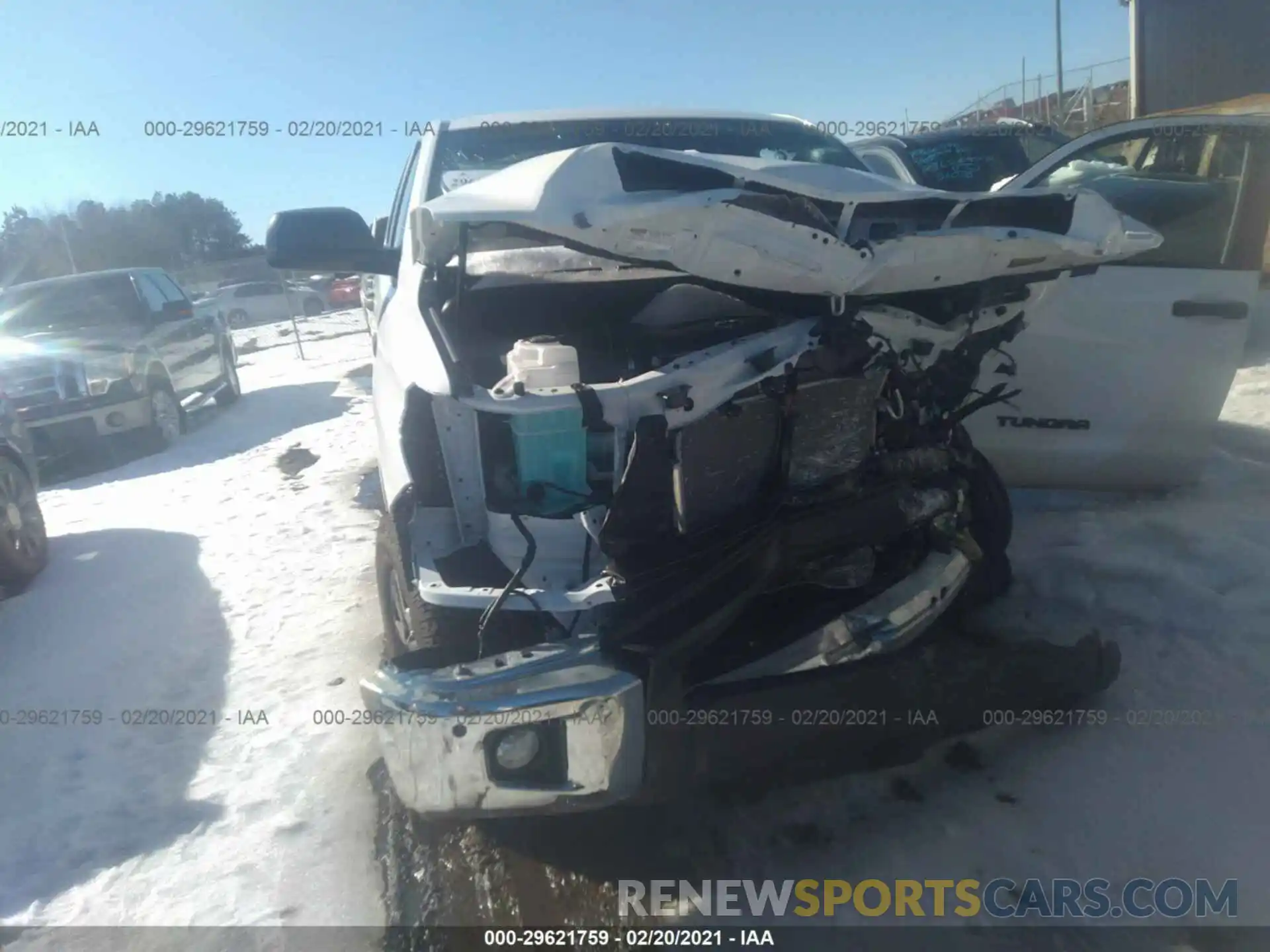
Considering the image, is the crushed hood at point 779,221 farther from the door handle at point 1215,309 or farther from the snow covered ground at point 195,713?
the snow covered ground at point 195,713

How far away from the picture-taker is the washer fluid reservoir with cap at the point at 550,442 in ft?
6.95

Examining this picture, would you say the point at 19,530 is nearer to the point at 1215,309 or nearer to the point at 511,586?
the point at 511,586

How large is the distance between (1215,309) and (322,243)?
11.4 feet

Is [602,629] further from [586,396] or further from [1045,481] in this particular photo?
[1045,481]

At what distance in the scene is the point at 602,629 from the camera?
1954mm

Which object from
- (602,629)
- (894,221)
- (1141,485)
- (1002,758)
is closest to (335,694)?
(602,629)

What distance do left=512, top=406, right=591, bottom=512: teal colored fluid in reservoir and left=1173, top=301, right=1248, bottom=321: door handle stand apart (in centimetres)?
276

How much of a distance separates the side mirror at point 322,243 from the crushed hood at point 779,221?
0.86 meters

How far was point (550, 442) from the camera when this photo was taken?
2156 mm

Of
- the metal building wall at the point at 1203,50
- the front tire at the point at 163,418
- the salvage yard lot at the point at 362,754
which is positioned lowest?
the salvage yard lot at the point at 362,754

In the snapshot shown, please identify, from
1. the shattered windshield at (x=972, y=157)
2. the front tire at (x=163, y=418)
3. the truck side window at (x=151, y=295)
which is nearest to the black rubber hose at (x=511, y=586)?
the shattered windshield at (x=972, y=157)

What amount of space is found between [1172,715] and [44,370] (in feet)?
26.1

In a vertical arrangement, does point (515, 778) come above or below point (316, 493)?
above

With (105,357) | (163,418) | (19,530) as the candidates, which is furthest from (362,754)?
(163,418)
